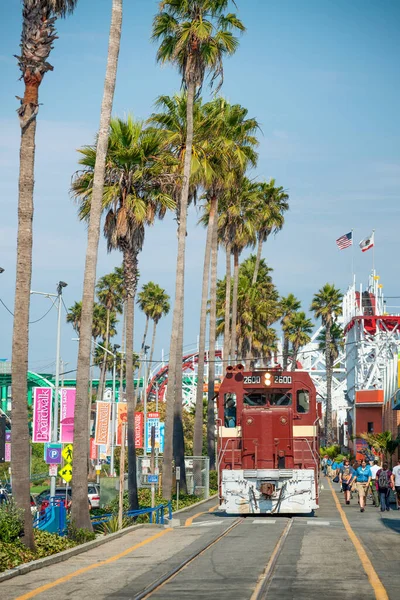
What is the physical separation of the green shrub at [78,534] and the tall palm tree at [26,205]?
3691 millimetres

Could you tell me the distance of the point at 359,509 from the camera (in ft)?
129

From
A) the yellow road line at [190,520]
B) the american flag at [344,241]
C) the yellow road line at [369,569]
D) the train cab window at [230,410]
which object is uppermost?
the american flag at [344,241]

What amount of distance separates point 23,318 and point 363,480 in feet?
71.8

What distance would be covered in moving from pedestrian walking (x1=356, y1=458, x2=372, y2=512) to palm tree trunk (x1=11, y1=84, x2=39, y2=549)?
801 inches

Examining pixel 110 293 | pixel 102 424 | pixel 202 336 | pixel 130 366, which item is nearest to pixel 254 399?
pixel 130 366

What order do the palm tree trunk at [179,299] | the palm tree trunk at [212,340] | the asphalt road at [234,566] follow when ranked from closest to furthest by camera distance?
the asphalt road at [234,566], the palm tree trunk at [179,299], the palm tree trunk at [212,340]

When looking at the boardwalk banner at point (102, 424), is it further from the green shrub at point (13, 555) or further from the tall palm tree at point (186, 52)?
the green shrub at point (13, 555)

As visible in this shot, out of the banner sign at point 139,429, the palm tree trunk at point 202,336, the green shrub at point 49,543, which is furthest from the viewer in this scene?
the banner sign at point 139,429

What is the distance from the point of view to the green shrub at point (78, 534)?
23.9 metres

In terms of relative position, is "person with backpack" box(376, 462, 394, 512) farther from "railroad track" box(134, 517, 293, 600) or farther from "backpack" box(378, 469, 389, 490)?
"railroad track" box(134, 517, 293, 600)

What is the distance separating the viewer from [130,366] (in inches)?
1463

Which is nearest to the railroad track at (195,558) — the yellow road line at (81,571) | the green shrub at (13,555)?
the yellow road line at (81,571)

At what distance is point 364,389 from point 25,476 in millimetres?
102145

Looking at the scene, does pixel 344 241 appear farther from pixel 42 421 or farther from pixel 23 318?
pixel 23 318
